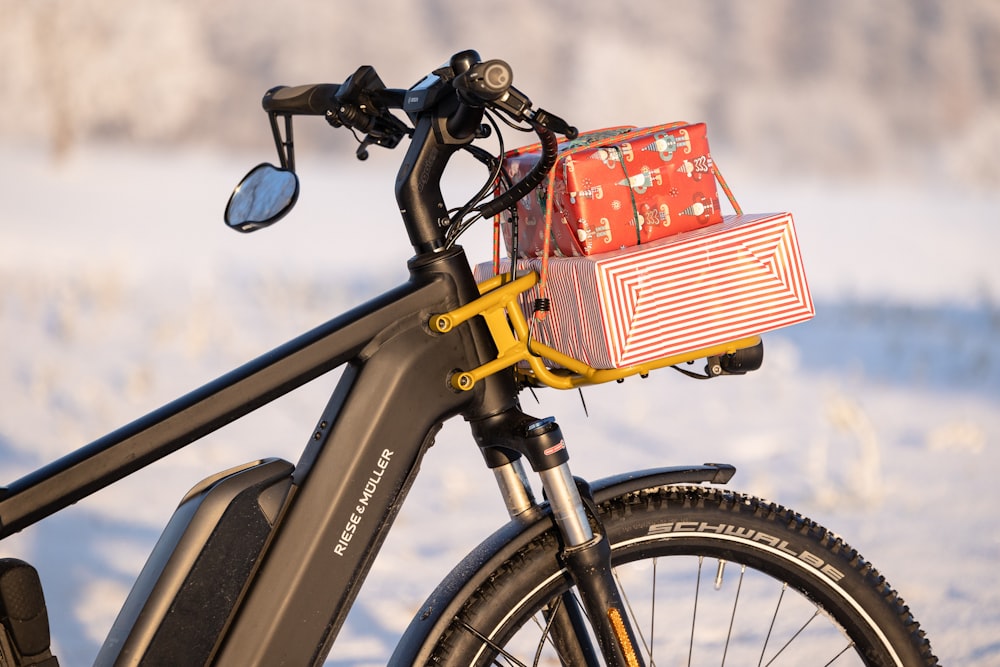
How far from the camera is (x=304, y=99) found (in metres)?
1.33

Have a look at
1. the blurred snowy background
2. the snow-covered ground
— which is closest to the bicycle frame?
the snow-covered ground

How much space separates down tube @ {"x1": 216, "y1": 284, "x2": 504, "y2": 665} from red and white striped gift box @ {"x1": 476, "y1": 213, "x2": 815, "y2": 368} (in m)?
0.14

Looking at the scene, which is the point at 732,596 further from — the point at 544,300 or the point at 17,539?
the point at 17,539

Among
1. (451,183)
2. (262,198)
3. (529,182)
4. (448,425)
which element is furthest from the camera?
(451,183)

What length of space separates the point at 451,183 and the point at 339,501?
4385 millimetres

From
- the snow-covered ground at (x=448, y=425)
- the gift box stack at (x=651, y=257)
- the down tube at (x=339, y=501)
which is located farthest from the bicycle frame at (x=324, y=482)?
the snow-covered ground at (x=448, y=425)

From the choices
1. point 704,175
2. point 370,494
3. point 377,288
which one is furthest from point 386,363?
point 377,288

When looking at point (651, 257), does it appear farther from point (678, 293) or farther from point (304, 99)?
point (304, 99)

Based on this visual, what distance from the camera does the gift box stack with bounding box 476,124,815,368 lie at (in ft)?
3.83

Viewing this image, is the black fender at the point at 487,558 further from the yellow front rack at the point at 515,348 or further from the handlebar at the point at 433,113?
the handlebar at the point at 433,113

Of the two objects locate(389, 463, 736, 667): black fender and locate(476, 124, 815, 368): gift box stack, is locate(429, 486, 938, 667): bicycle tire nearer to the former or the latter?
locate(389, 463, 736, 667): black fender

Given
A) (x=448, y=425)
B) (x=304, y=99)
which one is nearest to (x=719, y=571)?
(x=304, y=99)

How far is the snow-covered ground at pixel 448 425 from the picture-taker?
8.93 feet

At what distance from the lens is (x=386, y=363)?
1.18 meters
